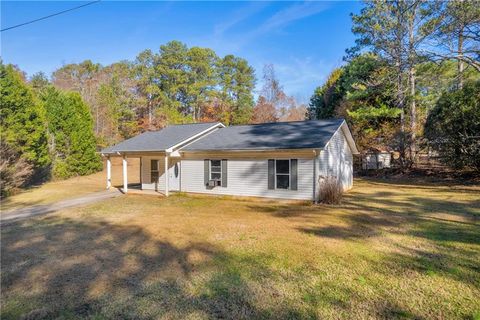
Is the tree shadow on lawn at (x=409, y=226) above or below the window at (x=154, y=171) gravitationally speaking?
below

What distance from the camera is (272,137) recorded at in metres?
13.9

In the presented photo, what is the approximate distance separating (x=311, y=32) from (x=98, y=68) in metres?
32.6

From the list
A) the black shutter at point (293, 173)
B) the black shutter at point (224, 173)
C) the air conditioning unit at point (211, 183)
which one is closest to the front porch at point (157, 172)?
the air conditioning unit at point (211, 183)

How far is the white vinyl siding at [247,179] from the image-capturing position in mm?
12039

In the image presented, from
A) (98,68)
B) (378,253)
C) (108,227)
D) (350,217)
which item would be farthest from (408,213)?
(98,68)

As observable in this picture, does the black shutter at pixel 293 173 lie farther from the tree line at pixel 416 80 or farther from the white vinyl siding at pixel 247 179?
the tree line at pixel 416 80

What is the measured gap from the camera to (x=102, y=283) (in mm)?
4859

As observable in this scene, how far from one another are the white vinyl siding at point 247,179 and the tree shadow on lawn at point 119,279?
6.34 meters

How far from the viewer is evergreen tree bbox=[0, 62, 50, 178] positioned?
16.0 meters

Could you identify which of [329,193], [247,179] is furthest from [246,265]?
[247,179]

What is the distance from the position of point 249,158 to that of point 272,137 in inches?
64.7

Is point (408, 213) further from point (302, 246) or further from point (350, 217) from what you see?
point (302, 246)

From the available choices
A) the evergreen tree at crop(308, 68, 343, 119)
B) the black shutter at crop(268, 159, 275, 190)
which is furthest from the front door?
the evergreen tree at crop(308, 68, 343, 119)

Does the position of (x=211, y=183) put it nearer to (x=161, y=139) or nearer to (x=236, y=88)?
(x=161, y=139)
